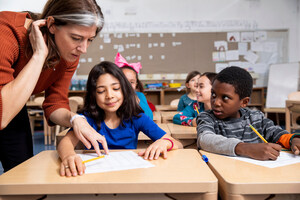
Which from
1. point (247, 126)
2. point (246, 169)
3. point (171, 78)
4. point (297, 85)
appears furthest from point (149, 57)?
point (246, 169)

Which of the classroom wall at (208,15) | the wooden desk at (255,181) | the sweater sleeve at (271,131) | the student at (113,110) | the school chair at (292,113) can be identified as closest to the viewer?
the wooden desk at (255,181)

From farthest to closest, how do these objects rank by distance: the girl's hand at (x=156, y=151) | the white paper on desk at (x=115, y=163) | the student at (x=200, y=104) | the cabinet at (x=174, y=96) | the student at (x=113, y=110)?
the cabinet at (x=174, y=96) < the student at (x=200, y=104) < the student at (x=113, y=110) < the girl's hand at (x=156, y=151) < the white paper on desk at (x=115, y=163)

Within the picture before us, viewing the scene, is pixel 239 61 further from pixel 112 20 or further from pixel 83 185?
pixel 83 185

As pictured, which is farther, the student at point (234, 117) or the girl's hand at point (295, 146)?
the student at point (234, 117)

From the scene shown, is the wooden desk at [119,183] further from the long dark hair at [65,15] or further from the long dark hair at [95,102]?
the long dark hair at [95,102]

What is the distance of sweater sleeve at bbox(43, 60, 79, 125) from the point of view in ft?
4.06

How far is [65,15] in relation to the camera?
93cm

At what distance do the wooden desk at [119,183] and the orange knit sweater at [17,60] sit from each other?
28 centimetres

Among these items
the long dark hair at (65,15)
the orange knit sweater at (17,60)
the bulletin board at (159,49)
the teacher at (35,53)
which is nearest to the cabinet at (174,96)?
the bulletin board at (159,49)

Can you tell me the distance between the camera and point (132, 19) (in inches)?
228

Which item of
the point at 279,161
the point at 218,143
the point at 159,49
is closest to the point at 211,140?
the point at 218,143

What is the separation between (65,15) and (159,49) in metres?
4.93

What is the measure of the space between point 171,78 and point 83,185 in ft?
17.2

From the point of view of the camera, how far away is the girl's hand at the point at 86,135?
91 centimetres
